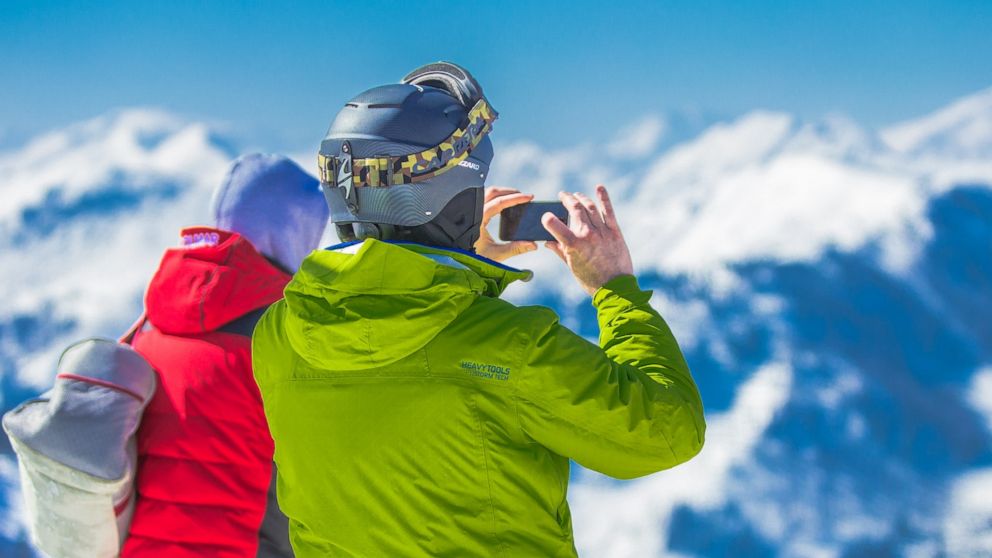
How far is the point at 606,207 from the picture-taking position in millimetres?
1776

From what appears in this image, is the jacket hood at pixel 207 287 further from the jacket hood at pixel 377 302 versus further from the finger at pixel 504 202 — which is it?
the jacket hood at pixel 377 302

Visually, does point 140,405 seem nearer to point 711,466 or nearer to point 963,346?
point 711,466

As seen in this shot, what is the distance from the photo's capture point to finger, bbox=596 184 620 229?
1764mm

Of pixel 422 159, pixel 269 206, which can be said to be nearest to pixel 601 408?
pixel 422 159

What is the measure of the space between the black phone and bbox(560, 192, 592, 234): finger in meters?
0.13

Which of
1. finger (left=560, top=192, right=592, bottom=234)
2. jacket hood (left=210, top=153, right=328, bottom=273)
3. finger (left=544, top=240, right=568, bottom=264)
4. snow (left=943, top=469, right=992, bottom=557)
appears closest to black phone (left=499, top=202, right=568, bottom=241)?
finger (left=544, top=240, right=568, bottom=264)

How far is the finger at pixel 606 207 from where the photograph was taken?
1764 millimetres

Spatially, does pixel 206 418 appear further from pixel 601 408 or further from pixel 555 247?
pixel 601 408

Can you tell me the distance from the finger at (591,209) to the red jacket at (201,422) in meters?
1.23

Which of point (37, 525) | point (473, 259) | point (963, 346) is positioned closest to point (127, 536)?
point (37, 525)

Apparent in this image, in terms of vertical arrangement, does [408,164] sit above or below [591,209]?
below

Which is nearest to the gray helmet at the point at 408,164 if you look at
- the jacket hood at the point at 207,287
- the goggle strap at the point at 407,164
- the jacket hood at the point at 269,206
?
the goggle strap at the point at 407,164

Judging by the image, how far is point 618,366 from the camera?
147cm

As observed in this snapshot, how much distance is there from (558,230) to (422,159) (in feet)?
0.97
